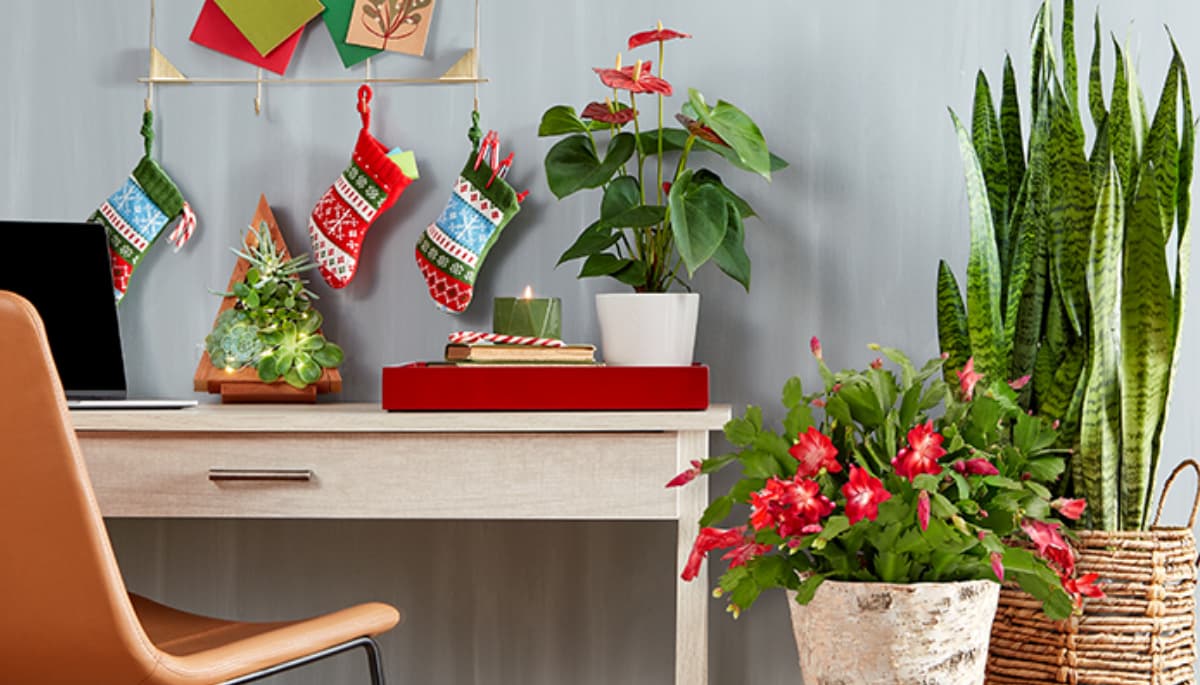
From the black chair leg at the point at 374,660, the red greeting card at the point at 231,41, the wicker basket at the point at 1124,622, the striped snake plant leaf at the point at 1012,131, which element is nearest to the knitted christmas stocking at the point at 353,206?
the red greeting card at the point at 231,41

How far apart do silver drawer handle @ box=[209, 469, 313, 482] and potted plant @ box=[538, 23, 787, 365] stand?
499mm

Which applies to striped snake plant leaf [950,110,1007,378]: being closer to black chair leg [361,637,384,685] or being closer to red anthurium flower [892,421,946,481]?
red anthurium flower [892,421,946,481]

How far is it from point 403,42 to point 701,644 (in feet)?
3.74

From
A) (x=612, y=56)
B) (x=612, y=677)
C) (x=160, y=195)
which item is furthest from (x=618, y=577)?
(x=160, y=195)

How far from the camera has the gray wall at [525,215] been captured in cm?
200

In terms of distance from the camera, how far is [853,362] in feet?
6.60

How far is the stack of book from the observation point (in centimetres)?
166

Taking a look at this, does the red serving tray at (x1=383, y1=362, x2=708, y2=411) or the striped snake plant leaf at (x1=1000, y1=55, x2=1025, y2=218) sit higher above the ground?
the striped snake plant leaf at (x1=1000, y1=55, x2=1025, y2=218)

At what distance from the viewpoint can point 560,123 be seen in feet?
6.22

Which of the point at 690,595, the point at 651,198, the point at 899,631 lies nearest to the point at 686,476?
the point at 690,595

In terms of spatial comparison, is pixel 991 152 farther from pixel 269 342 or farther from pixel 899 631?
pixel 269 342

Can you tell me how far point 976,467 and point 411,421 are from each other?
728 mm

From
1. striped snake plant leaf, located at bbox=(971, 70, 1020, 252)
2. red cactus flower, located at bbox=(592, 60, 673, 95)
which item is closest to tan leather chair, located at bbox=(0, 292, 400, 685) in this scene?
red cactus flower, located at bbox=(592, 60, 673, 95)

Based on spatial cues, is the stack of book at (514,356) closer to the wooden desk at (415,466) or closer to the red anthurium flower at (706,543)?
the wooden desk at (415,466)
